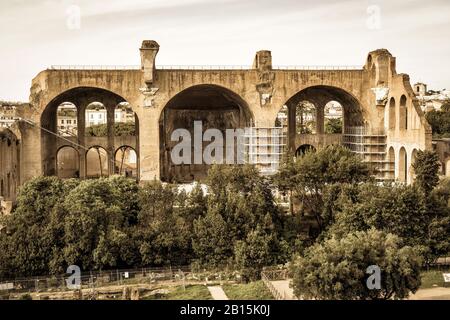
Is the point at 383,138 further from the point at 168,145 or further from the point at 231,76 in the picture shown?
the point at 168,145

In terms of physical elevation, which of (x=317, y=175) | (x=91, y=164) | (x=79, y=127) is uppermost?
(x=79, y=127)

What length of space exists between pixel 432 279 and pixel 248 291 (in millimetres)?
7254

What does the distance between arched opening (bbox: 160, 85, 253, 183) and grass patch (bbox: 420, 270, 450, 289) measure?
20762 millimetres

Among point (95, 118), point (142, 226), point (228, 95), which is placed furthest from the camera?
point (95, 118)

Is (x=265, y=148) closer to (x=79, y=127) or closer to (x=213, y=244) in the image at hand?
(x=213, y=244)

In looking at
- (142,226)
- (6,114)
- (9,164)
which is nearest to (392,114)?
(142,226)

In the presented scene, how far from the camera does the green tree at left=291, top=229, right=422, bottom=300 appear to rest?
18578 millimetres

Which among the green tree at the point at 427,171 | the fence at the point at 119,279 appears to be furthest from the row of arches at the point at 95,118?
the green tree at the point at 427,171

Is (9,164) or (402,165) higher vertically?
(9,164)

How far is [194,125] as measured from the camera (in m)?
46.0

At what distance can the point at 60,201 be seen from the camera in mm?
27375

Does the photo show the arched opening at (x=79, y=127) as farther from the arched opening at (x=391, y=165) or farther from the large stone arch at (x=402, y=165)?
the large stone arch at (x=402, y=165)

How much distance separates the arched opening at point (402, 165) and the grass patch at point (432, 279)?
12.3m

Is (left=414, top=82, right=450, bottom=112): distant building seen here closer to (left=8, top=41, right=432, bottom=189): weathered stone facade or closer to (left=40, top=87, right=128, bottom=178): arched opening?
(left=8, top=41, right=432, bottom=189): weathered stone facade
